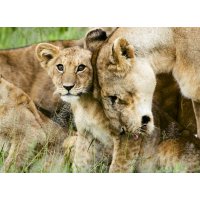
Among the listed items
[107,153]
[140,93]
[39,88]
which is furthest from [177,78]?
[39,88]

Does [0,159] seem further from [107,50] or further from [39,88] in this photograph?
[107,50]

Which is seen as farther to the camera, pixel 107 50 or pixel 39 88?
pixel 39 88

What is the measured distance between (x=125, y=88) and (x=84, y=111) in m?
0.31

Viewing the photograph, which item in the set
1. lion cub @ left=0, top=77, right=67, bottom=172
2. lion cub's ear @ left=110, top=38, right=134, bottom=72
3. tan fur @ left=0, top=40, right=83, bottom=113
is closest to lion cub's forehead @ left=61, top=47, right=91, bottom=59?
tan fur @ left=0, top=40, right=83, bottom=113

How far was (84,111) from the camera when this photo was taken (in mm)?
5180

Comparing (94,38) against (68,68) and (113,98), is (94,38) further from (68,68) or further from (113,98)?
(113,98)

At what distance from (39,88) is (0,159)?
62 centimetres

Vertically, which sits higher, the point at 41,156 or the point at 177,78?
the point at 177,78

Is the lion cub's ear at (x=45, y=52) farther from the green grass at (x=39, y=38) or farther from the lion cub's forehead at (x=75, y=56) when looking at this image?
the green grass at (x=39, y=38)

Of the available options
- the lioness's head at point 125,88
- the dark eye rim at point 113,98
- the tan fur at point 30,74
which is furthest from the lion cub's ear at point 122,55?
the tan fur at point 30,74

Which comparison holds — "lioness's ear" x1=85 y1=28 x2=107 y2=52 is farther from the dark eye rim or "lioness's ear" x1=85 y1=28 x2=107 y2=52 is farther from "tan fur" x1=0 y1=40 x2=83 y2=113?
the dark eye rim

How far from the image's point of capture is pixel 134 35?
17.0ft

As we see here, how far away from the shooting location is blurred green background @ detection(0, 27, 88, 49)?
18.4ft
